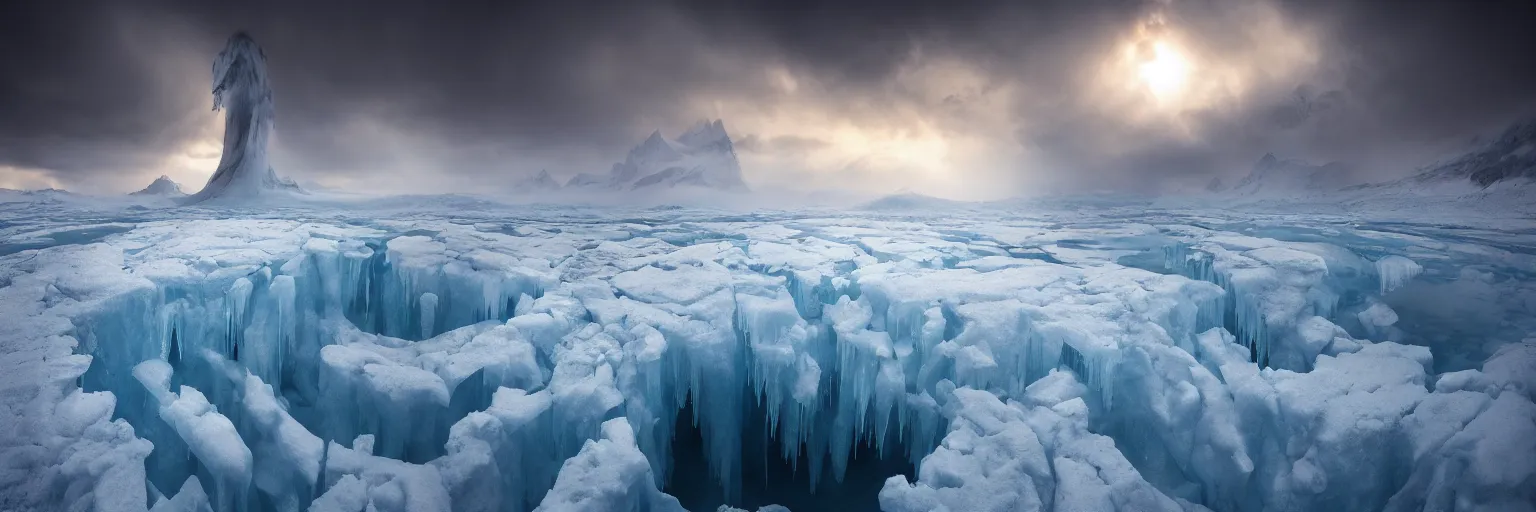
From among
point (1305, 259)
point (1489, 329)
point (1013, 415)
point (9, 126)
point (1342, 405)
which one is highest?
point (9, 126)

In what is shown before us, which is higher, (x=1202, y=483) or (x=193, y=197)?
(x=193, y=197)

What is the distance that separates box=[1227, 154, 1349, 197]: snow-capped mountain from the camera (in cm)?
1005

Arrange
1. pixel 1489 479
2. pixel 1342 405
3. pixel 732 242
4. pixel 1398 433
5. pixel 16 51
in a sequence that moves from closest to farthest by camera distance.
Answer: pixel 1489 479, pixel 1398 433, pixel 1342 405, pixel 16 51, pixel 732 242

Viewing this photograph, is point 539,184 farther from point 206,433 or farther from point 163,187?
point 206,433

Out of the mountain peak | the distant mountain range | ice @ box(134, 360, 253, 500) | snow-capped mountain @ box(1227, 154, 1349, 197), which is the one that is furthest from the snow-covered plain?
the mountain peak

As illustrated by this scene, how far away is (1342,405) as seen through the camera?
4.52 m

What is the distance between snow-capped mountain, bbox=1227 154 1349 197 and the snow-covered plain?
111 centimetres

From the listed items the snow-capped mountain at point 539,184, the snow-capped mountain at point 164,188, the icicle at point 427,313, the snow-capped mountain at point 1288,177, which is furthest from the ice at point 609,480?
the snow-capped mountain at point 164,188

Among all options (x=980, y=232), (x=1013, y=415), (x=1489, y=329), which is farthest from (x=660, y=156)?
(x=1489, y=329)

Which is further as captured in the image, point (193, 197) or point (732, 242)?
point (193, 197)

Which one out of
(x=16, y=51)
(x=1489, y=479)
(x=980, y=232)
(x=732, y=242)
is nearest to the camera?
(x=1489, y=479)

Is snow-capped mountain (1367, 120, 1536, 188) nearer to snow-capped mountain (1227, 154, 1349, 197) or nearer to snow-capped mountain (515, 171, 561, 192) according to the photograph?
snow-capped mountain (1227, 154, 1349, 197)

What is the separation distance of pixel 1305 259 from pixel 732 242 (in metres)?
8.31

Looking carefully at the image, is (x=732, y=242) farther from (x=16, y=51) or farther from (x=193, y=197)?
(x=193, y=197)
